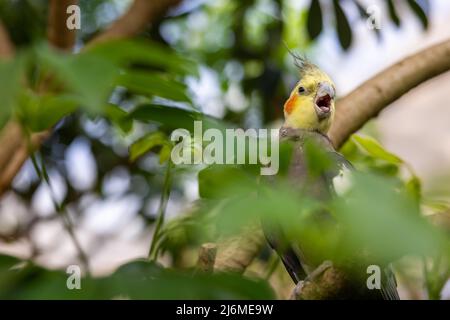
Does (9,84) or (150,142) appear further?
(150,142)

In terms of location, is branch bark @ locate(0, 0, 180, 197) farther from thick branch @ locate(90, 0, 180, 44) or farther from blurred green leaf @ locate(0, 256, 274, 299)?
blurred green leaf @ locate(0, 256, 274, 299)

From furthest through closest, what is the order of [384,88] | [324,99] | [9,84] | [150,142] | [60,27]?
1. [60,27]
2. [384,88]
3. [324,99]
4. [150,142]
5. [9,84]

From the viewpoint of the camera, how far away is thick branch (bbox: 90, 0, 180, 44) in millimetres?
1316

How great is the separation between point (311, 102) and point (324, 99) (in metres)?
0.02

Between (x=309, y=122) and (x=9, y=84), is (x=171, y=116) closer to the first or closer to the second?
(x=9, y=84)

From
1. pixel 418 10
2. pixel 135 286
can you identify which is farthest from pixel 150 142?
pixel 418 10

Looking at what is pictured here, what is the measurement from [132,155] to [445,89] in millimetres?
2665

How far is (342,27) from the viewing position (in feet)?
4.34

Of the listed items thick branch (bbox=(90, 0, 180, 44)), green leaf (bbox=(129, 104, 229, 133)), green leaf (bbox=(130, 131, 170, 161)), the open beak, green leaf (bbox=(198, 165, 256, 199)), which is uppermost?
thick branch (bbox=(90, 0, 180, 44))

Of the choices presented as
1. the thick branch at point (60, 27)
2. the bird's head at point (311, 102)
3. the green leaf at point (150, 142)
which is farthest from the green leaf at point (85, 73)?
the thick branch at point (60, 27)

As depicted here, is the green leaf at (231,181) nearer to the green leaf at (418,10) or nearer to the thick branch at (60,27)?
the thick branch at (60,27)

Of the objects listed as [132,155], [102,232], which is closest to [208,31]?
[102,232]

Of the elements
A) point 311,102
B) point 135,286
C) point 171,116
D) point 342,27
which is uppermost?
point 342,27

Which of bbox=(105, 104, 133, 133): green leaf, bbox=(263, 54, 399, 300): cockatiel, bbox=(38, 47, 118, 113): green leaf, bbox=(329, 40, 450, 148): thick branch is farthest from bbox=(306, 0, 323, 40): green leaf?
bbox=(38, 47, 118, 113): green leaf
